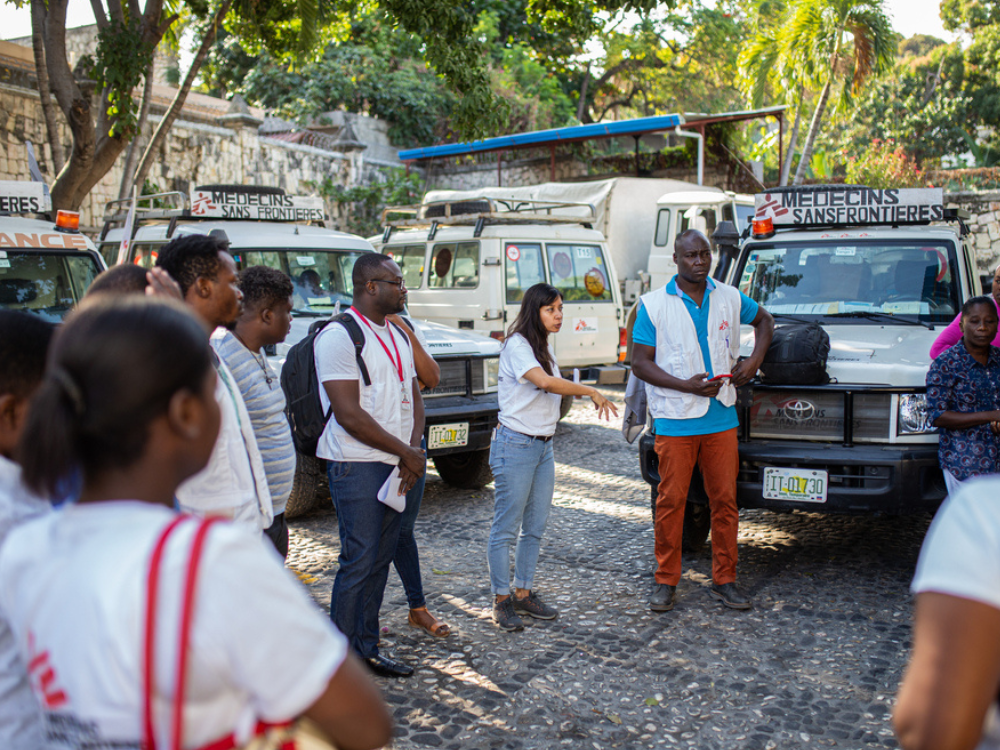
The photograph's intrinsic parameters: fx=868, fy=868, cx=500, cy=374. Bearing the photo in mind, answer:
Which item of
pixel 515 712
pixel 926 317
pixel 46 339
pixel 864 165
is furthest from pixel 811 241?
pixel 864 165

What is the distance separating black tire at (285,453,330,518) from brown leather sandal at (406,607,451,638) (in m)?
1.88

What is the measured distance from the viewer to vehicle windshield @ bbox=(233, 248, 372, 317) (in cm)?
703

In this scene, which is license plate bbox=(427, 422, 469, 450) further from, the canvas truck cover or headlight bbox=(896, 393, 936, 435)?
the canvas truck cover

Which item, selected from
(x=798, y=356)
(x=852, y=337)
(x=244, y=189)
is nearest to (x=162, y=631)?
(x=798, y=356)

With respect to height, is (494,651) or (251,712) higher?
(251,712)

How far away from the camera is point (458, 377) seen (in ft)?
22.3

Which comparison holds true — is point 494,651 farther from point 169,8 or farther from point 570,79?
point 570,79

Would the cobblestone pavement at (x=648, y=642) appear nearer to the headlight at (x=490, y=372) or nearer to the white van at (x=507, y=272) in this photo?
the headlight at (x=490, y=372)

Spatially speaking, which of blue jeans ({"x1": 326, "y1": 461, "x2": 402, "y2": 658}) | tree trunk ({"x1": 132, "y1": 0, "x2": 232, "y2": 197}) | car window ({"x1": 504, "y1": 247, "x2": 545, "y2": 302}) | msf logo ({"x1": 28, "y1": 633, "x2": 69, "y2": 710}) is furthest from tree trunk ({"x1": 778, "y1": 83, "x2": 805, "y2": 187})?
msf logo ({"x1": 28, "y1": 633, "x2": 69, "y2": 710})

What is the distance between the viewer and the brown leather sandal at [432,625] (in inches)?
168

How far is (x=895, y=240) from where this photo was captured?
18.7 feet

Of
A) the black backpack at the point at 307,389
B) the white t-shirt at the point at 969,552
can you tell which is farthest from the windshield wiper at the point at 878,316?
the white t-shirt at the point at 969,552

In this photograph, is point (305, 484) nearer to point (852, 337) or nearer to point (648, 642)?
point (648, 642)

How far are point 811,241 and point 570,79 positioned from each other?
22498 millimetres
